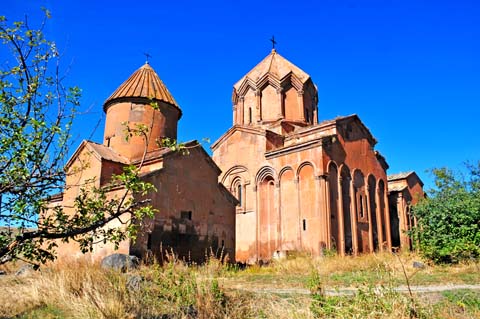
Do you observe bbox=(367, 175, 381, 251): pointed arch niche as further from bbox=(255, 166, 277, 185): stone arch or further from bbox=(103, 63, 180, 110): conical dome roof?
bbox=(103, 63, 180, 110): conical dome roof

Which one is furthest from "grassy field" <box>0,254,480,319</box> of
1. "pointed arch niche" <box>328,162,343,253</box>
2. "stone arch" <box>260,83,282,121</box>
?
"stone arch" <box>260,83,282,121</box>

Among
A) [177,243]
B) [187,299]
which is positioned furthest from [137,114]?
[187,299]

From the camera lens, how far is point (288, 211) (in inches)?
618

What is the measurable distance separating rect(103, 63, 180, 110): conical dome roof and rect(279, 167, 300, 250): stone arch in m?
5.17

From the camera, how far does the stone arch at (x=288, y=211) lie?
15.2m

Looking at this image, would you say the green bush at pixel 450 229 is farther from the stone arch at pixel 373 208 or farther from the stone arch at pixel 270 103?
the stone arch at pixel 270 103

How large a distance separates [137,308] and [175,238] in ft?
→ 20.5

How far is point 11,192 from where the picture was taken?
3568 millimetres

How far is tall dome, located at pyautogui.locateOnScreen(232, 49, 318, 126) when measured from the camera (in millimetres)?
19281

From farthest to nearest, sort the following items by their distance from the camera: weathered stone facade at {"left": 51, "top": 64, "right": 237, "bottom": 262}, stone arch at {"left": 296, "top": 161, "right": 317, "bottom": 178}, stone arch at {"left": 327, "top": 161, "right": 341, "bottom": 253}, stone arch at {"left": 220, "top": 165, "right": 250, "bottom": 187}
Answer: stone arch at {"left": 220, "top": 165, "right": 250, "bottom": 187} < stone arch at {"left": 296, "top": 161, "right": 317, "bottom": 178} < stone arch at {"left": 327, "top": 161, "right": 341, "bottom": 253} < weathered stone facade at {"left": 51, "top": 64, "right": 237, "bottom": 262}

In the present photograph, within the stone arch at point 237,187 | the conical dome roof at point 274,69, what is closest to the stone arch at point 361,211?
the stone arch at point 237,187

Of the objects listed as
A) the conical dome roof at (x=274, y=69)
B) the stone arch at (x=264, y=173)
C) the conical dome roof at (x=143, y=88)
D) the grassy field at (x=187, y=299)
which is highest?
the conical dome roof at (x=274, y=69)

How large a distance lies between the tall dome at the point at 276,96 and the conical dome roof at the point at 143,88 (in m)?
5.72

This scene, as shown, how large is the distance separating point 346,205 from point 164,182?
309 inches
